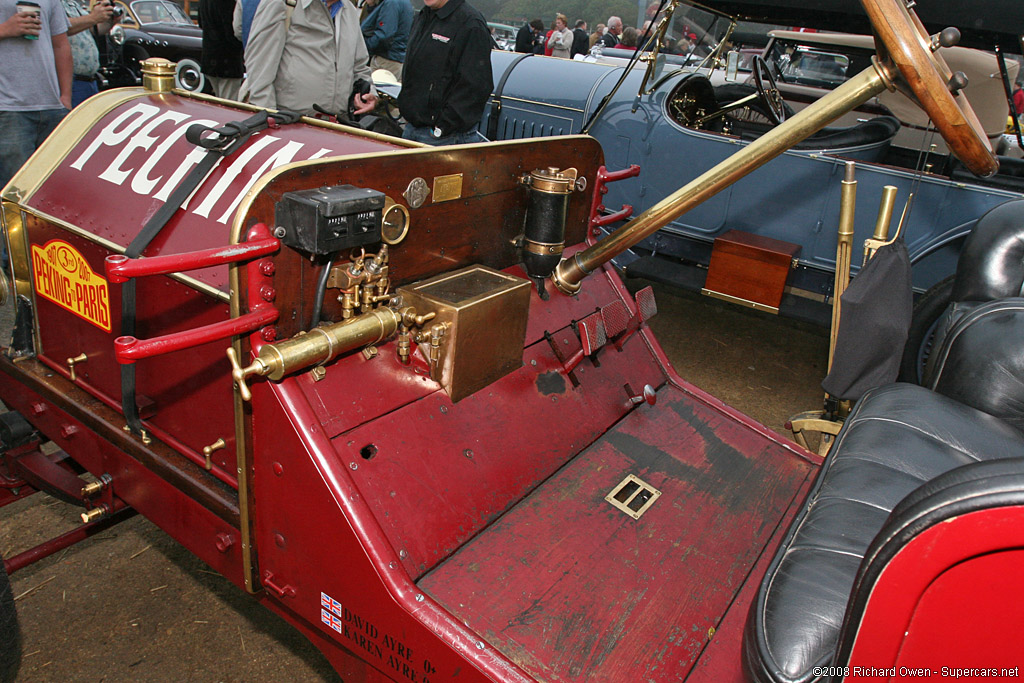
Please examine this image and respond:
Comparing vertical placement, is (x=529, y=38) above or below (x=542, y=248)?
above

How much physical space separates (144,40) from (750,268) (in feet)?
28.8

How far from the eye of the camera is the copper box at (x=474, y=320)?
170cm

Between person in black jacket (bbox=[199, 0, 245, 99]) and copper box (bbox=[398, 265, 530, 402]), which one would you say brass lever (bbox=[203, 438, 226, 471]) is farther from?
person in black jacket (bbox=[199, 0, 245, 99])

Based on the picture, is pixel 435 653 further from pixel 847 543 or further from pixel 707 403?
pixel 707 403

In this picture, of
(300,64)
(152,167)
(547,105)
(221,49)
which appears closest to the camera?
(152,167)

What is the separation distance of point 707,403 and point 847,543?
118 cm

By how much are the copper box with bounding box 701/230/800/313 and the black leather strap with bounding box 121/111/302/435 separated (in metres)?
3.05

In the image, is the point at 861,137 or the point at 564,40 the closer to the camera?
the point at 861,137

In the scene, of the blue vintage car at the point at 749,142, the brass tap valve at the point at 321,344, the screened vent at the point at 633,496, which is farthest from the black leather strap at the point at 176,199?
the blue vintage car at the point at 749,142

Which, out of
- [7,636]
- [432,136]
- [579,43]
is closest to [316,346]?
[7,636]

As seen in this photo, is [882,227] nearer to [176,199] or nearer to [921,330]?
[921,330]

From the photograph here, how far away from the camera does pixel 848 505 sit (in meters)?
1.54

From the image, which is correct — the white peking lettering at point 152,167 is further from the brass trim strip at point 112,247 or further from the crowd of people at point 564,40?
the crowd of people at point 564,40

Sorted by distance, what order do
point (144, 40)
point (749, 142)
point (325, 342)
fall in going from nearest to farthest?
point (325, 342), point (749, 142), point (144, 40)
